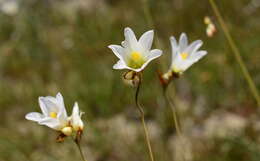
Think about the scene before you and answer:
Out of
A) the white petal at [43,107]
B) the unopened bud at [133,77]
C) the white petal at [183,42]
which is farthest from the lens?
the white petal at [183,42]

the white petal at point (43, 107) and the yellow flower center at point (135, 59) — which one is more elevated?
the yellow flower center at point (135, 59)

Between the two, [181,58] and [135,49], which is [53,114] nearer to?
[135,49]

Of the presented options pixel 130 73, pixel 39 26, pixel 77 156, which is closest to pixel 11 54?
pixel 39 26

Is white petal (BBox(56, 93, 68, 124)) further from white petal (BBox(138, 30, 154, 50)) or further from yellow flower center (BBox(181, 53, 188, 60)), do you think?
yellow flower center (BBox(181, 53, 188, 60))

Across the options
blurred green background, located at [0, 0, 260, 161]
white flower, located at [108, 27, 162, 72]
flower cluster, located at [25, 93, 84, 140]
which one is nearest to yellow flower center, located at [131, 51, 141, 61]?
white flower, located at [108, 27, 162, 72]

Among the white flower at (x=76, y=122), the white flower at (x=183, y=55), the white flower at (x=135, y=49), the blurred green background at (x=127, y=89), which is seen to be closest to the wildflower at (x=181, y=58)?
the white flower at (x=183, y=55)

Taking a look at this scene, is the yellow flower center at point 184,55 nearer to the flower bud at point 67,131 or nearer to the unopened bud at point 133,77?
the unopened bud at point 133,77
